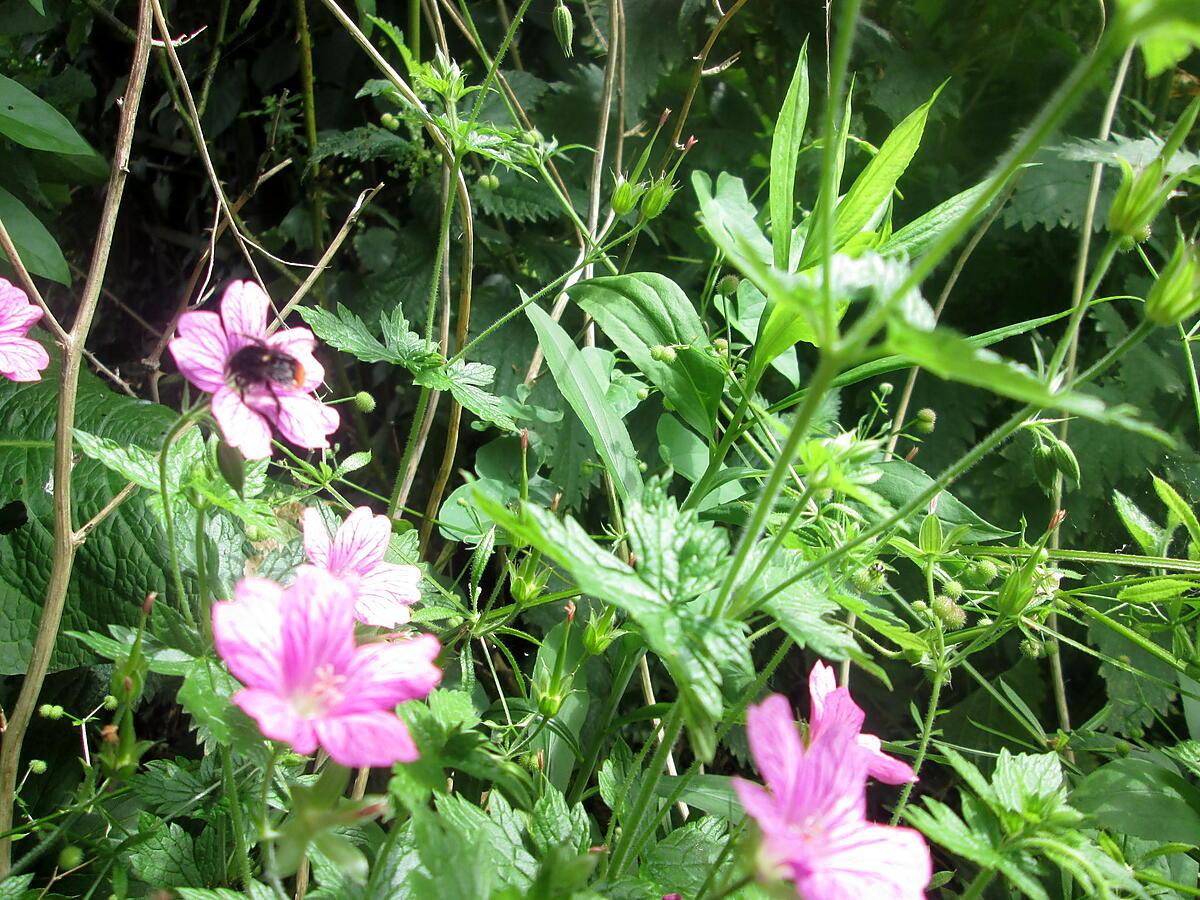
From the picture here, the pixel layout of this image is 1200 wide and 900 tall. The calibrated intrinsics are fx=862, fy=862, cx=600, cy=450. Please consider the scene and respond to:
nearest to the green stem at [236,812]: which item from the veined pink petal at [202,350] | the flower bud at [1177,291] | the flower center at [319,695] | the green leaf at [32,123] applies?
the flower center at [319,695]

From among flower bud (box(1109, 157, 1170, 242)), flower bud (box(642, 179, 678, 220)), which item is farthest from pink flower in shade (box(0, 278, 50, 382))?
flower bud (box(1109, 157, 1170, 242))

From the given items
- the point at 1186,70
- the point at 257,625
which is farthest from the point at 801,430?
the point at 1186,70

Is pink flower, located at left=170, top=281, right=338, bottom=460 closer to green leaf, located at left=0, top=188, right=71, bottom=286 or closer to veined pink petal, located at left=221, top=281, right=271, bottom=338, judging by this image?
veined pink petal, located at left=221, top=281, right=271, bottom=338

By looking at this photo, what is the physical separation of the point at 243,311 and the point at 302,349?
0.05 metres

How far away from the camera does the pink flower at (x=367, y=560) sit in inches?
22.3

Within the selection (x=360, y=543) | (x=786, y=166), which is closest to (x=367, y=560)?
(x=360, y=543)

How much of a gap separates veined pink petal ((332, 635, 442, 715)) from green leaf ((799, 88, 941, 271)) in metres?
0.44

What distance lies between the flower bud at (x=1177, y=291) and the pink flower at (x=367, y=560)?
45 centimetres

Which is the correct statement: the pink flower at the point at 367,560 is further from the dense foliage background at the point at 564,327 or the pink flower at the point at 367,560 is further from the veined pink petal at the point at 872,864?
the veined pink petal at the point at 872,864

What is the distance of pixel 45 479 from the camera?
888mm

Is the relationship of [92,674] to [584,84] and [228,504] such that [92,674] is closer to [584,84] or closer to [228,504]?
[228,504]

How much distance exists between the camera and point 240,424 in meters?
0.47

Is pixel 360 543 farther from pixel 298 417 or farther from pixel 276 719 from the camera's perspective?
pixel 276 719

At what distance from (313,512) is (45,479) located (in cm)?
48
